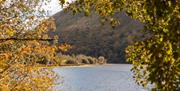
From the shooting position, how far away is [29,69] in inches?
1286

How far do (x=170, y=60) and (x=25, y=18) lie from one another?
23.0 metres

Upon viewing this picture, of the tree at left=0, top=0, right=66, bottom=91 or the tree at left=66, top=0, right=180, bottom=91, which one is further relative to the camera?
the tree at left=0, top=0, right=66, bottom=91

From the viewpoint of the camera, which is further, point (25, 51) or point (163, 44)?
point (25, 51)

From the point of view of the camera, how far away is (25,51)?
31.2 m

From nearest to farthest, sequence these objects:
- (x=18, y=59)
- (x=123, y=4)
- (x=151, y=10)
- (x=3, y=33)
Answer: (x=151, y=10)
(x=123, y=4)
(x=3, y=33)
(x=18, y=59)

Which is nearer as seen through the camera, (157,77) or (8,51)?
(157,77)

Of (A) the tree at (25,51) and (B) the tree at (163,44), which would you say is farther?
(A) the tree at (25,51)

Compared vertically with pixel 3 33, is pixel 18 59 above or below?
below

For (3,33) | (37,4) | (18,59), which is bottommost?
(18,59)

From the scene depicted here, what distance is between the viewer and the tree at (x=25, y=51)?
30.7m

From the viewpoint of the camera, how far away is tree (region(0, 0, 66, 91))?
30.7 meters

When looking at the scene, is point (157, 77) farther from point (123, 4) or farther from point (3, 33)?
point (3, 33)

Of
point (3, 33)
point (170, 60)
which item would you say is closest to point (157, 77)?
point (170, 60)

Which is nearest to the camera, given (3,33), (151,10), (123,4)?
(151,10)
